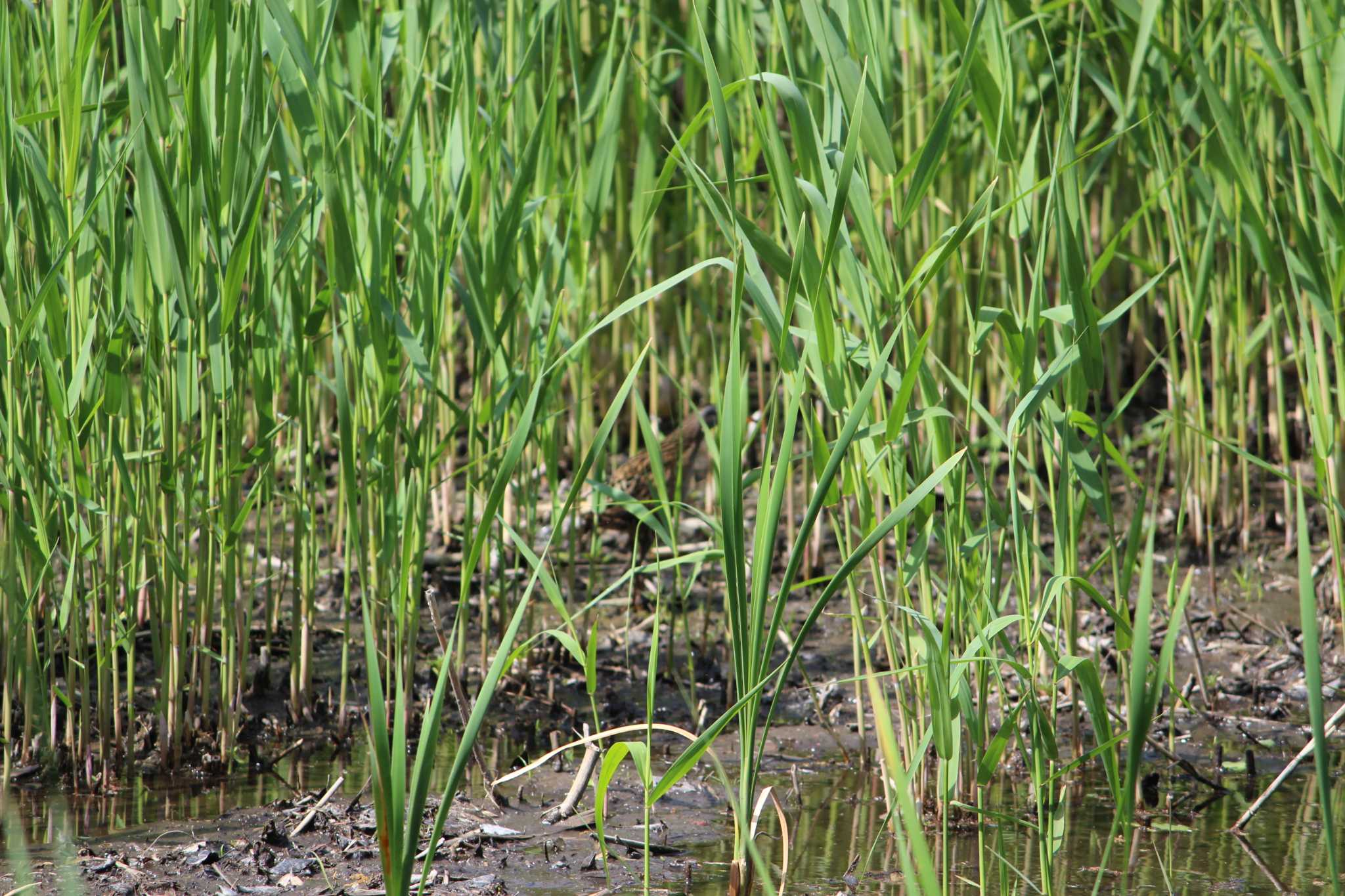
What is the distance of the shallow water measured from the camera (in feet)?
6.72

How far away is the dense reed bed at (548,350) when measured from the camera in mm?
1824

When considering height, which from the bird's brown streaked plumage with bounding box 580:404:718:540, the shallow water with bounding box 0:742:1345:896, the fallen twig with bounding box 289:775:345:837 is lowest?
the shallow water with bounding box 0:742:1345:896

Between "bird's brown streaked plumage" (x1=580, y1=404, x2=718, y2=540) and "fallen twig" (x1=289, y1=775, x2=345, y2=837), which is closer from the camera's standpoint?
"fallen twig" (x1=289, y1=775, x2=345, y2=837)

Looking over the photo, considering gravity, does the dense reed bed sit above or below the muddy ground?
above

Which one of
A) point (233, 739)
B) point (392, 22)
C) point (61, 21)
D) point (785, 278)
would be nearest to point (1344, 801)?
point (785, 278)

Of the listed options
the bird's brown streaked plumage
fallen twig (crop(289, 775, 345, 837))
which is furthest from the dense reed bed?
the bird's brown streaked plumage

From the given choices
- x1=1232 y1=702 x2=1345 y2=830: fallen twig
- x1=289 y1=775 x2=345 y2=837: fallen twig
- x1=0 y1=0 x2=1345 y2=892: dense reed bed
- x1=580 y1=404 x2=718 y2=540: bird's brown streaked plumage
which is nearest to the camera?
x1=0 y1=0 x2=1345 y2=892: dense reed bed

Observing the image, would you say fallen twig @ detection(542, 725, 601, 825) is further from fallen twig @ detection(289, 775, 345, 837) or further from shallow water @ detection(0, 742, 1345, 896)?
fallen twig @ detection(289, 775, 345, 837)

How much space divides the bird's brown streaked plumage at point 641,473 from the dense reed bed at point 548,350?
437 mm

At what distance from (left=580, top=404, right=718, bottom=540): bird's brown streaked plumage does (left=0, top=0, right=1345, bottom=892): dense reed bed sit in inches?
17.2

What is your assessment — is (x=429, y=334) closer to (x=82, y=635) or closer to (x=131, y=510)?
(x=131, y=510)

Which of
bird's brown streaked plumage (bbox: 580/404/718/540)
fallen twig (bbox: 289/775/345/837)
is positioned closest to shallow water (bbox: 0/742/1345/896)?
fallen twig (bbox: 289/775/345/837)

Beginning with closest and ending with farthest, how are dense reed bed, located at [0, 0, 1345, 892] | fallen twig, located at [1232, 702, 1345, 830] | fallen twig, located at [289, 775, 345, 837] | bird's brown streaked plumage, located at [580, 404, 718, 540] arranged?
dense reed bed, located at [0, 0, 1345, 892] < fallen twig, located at [1232, 702, 1345, 830] < fallen twig, located at [289, 775, 345, 837] < bird's brown streaked plumage, located at [580, 404, 718, 540]

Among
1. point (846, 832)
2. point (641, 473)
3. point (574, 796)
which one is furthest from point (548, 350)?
point (641, 473)
